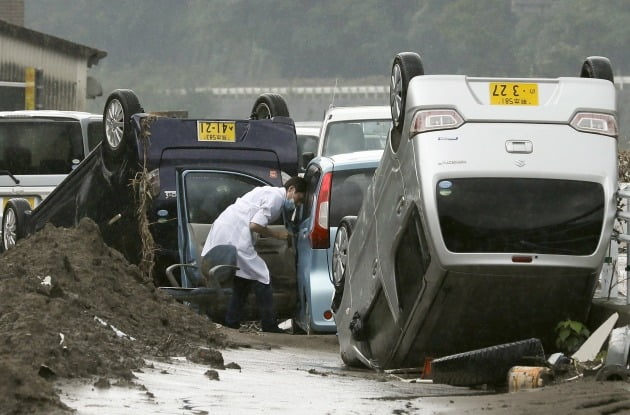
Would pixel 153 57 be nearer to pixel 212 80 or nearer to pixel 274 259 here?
pixel 212 80

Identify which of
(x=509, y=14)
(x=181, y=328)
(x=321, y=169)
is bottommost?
(x=181, y=328)

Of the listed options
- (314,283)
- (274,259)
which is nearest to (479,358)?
(314,283)

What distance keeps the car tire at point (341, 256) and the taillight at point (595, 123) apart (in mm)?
2333

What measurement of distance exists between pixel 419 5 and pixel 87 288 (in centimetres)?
9969

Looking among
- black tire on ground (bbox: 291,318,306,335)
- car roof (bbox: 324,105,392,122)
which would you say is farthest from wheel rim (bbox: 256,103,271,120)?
car roof (bbox: 324,105,392,122)

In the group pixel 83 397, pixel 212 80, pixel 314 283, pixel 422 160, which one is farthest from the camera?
pixel 212 80

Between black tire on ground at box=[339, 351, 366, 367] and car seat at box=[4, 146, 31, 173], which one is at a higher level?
car seat at box=[4, 146, 31, 173]

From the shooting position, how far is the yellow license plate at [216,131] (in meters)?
14.6

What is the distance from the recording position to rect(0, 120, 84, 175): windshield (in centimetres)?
2005

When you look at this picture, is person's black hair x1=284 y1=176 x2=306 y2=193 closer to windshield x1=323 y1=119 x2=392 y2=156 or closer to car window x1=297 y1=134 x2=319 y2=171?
windshield x1=323 y1=119 x2=392 y2=156

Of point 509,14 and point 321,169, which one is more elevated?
point 509,14

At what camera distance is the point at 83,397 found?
7.70 meters

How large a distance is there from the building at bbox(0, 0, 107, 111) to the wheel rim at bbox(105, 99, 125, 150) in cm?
2699

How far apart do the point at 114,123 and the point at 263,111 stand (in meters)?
2.56
